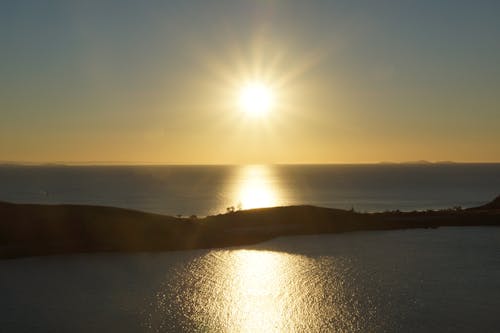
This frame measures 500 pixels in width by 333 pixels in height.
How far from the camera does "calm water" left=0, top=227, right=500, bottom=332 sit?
29516 millimetres

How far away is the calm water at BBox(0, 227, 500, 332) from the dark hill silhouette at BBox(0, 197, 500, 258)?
9.47ft

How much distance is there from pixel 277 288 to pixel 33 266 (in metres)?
20.1

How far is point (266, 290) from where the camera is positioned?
3662 cm

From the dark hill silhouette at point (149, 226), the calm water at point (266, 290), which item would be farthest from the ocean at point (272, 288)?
the dark hill silhouette at point (149, 226)

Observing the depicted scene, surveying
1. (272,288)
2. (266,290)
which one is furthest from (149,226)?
(266,290)

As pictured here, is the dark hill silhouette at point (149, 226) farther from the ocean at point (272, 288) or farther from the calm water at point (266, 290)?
the calm water at point (266, 290)

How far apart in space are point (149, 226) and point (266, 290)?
887 inches

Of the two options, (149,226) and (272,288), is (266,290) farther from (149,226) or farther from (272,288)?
(149,226)

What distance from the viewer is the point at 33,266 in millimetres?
44438

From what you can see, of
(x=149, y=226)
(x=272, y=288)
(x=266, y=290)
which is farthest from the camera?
(x=149, y=226)

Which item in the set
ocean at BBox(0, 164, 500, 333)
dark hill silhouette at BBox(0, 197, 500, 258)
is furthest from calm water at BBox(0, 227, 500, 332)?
dark hill silhouette at BBox(0, 197, 500, 258)

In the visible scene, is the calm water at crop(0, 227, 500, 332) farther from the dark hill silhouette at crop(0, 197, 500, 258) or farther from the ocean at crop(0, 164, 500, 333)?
the dark hill silhouette at crop(0, 197, 500, 258)

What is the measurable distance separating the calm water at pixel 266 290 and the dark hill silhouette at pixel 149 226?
2887 mm

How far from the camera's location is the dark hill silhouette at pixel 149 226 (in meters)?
51.3
